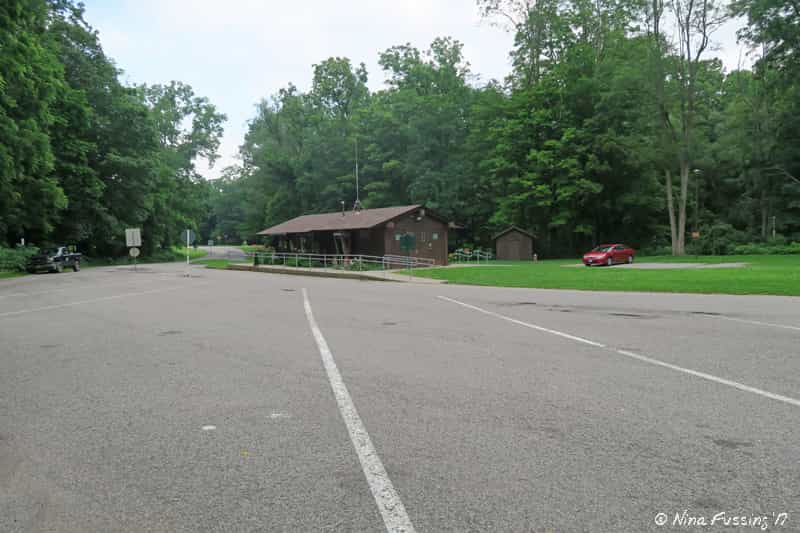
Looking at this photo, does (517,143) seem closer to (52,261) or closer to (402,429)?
(52,261)

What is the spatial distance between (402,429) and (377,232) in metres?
35.4

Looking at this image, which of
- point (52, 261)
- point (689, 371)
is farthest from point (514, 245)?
point (689, 371)

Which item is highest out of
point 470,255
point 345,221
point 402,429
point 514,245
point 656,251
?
point 345,221

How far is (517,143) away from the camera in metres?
54.3

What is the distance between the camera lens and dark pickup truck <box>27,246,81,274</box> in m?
36.3

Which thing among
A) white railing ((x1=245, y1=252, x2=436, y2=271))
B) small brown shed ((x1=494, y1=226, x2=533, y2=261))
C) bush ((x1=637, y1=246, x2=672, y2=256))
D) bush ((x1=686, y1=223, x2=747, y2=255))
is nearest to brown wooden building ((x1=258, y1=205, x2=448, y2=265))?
white railing ((x1=245, y1=252, x2=436, y2=271))

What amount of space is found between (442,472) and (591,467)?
1.01 m

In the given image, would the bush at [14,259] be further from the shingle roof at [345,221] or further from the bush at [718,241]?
the bush at [718,241]

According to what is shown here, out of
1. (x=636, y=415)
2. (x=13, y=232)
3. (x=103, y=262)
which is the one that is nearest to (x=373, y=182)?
(x=103, y=262)

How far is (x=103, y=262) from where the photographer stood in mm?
53875

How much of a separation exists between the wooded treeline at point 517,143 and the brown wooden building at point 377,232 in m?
13.6

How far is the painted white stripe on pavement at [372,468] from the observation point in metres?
2.98

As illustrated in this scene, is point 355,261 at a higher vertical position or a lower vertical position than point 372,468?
higher

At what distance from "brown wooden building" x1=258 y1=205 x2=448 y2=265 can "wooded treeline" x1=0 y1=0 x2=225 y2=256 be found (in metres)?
18.1
